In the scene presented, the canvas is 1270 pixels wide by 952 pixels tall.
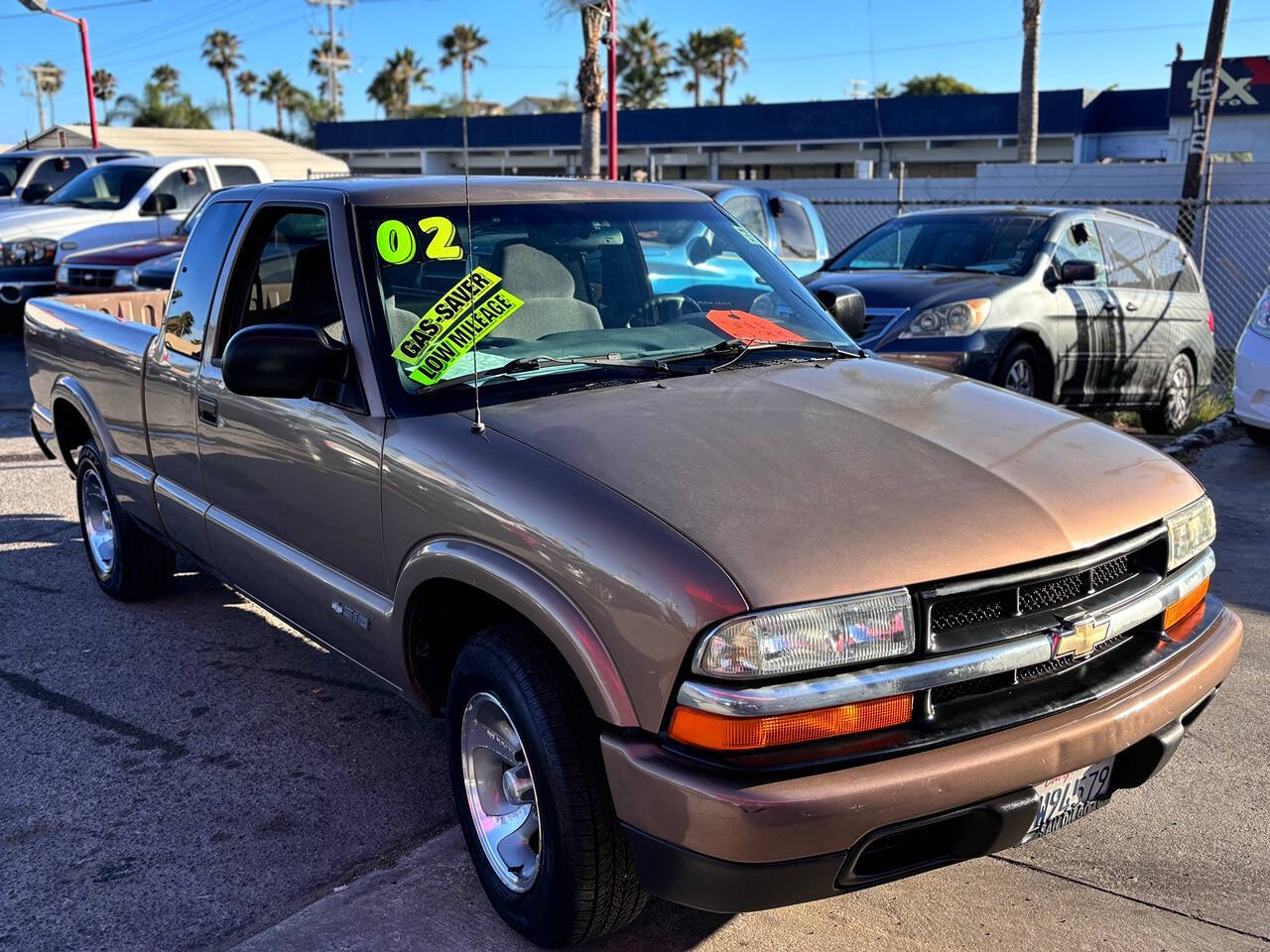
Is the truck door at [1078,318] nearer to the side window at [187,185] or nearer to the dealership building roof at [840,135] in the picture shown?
the side window at [187,185]

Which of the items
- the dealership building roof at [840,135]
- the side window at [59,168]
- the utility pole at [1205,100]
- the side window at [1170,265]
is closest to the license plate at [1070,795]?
the side window at [1170,265]

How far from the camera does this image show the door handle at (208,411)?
429cm

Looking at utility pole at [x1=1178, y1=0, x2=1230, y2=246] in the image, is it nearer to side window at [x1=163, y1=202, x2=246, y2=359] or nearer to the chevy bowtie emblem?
side window at [x1=163, y1=202, x2=246, y2=359]

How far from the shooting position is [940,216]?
9836 millimetres

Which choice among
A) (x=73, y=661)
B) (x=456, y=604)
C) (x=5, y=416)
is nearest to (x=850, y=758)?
(x=456, y=604)

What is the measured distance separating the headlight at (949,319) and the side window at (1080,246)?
3.90 feet

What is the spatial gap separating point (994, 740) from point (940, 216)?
7895mm

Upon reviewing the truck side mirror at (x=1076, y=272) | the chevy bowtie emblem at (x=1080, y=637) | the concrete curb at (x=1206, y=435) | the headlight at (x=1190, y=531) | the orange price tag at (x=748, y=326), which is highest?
the orange price tag at (x=748, y=326)

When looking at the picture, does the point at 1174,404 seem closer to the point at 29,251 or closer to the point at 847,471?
the point at 847,471

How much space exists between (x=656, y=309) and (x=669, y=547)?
163 cm

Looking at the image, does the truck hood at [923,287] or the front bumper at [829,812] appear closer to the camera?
the front bumper at [829,812]

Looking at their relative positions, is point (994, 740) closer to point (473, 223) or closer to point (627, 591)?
point (627, 591)

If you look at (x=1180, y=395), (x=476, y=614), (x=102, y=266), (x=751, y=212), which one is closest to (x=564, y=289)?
(x=476, y=614)

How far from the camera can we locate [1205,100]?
15344mm
